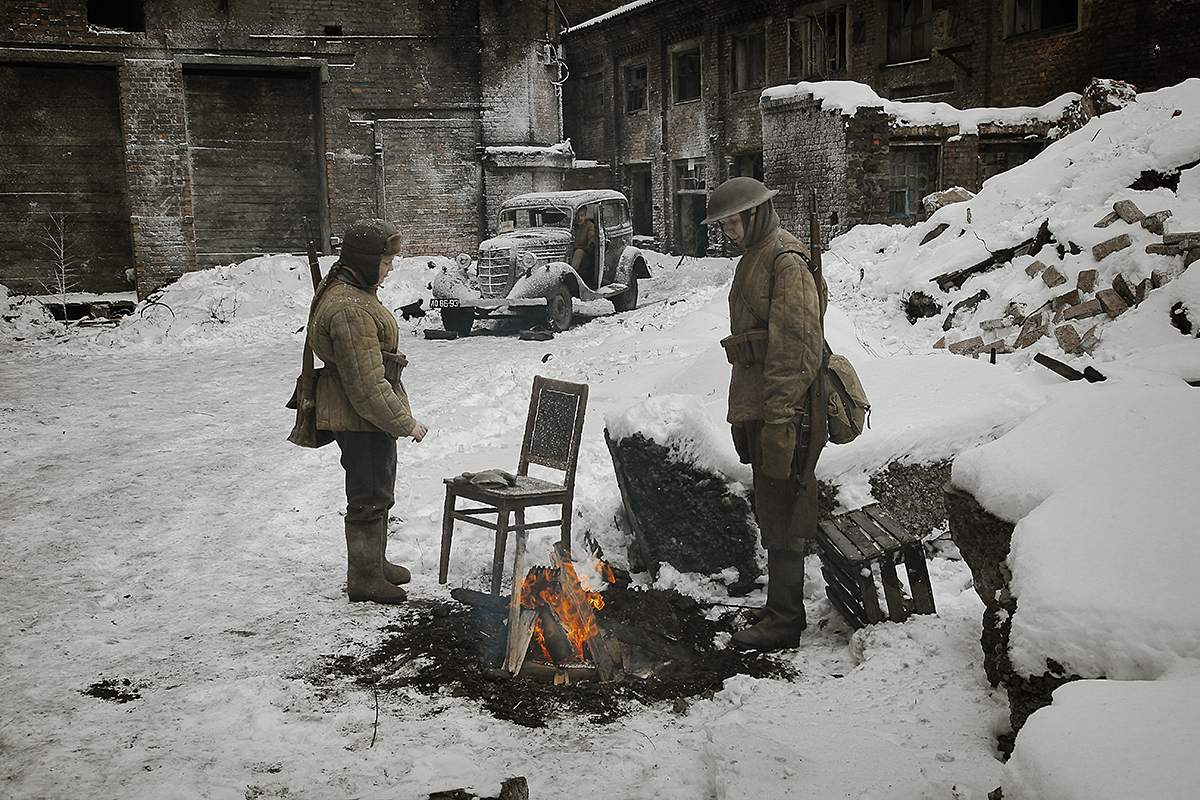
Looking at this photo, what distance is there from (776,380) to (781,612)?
106 cm

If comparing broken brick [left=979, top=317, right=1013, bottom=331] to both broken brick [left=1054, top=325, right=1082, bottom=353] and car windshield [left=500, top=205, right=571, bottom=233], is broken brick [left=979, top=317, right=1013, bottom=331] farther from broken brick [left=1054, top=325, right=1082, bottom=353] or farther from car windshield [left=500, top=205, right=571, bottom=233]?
car windshield [left=500, top=205, right=571, bottom=233]

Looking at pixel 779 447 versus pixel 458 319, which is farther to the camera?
pixel 458 319

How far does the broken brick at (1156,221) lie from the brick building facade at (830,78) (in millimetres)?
5130

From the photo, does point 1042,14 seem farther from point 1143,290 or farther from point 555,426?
point 555,426

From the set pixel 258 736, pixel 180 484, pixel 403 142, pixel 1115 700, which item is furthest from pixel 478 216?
pixel 1115 700

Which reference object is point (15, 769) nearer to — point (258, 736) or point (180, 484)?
point (258, 736)

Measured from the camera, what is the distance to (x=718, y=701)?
140 inches

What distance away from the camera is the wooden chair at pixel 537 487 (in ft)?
15.2

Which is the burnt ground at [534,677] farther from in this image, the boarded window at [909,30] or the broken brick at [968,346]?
the boarded window at [909,30]

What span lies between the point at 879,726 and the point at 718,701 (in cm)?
64

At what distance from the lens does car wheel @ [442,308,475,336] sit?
13867 millimetres

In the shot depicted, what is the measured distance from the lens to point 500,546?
4648 millimetres

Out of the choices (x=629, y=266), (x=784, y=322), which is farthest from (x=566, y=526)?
(x=629, y=266)

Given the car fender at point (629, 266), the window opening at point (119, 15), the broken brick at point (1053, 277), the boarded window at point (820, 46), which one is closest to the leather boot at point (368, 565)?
the broken brick at point (1053, 277)
